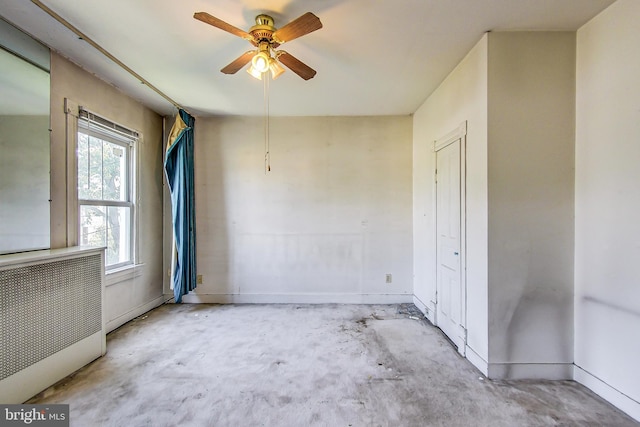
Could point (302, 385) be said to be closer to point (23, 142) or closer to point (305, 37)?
point (305, 37)

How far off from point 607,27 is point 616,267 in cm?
158

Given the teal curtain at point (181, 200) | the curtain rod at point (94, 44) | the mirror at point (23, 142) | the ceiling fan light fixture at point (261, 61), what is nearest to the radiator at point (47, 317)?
the mirror at point (23, 142)

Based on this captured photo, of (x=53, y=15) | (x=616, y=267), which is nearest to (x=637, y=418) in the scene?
(x=616, y=267)

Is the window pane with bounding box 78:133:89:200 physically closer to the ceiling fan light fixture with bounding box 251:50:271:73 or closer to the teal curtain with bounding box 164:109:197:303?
the teal curtain with bounding box 164:109:197:303

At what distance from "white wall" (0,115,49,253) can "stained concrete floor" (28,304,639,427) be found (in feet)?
3.75

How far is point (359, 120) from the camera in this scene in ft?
12.3

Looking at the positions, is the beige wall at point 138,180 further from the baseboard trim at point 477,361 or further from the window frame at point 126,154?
the baseboard trim at point 477,361

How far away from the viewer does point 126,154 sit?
3195mm

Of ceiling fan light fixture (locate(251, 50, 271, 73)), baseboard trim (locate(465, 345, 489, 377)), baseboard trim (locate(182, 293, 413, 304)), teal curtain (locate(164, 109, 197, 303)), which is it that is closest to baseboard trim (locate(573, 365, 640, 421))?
baseboard trim (locate(465, 345, 489, 377))

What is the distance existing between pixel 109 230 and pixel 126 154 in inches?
36.5

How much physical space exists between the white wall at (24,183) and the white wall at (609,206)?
417 centimetres

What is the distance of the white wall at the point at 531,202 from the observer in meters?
1.99

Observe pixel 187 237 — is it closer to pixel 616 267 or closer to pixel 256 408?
pixel 256 408

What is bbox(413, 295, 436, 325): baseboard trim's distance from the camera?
3.03m
